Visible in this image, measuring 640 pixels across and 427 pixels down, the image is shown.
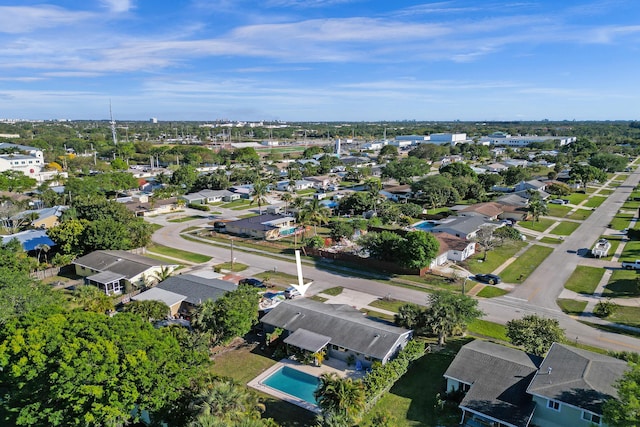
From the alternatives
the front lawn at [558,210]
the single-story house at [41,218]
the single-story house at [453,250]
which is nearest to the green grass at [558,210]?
the front lawn at [558,210]

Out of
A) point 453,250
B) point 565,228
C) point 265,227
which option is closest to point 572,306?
point 453,250

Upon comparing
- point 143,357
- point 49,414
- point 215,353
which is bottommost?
point 215,353

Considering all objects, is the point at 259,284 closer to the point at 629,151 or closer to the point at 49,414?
the point at 49,414

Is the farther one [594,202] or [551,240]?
[594,202]

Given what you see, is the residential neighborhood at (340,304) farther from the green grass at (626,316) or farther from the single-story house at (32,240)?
the single-story house at (32,240)

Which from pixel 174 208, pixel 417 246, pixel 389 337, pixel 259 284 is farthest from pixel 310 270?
pixel 174 208

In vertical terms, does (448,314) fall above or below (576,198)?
above

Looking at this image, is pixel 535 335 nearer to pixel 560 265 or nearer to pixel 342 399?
pixel 342 399
